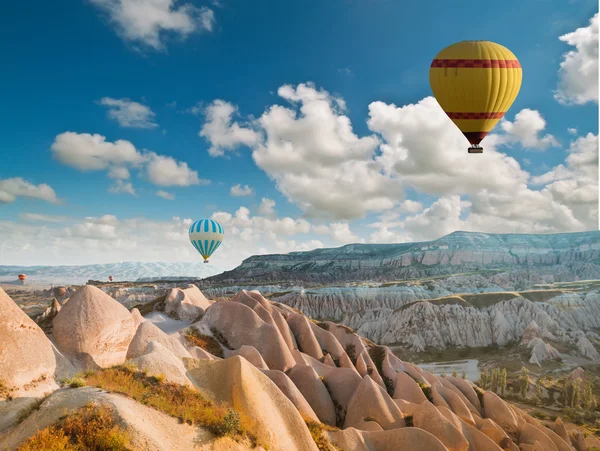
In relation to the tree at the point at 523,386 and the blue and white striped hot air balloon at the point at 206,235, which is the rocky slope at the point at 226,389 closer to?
the tree at the point at 523,386

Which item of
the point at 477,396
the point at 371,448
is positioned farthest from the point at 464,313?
the point at 371,448

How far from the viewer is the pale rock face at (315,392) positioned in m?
31.1

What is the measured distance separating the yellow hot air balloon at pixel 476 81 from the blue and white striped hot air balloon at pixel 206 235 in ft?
185

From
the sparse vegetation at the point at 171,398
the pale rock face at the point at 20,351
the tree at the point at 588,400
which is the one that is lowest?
the tree at the point at 588,400

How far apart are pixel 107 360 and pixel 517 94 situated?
43.5 meters

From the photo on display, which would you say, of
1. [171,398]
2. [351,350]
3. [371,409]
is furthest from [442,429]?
[351,350]

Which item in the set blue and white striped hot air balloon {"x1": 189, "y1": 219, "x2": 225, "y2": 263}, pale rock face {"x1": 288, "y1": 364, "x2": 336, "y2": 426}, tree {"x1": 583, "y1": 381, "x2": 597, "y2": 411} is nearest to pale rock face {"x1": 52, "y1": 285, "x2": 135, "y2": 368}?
pale rock face {"x1": 288, "y1": 364, "x2": 336, "y2": 426}

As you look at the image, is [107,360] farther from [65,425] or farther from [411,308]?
[411,308]

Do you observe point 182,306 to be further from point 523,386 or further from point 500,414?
point 523,386

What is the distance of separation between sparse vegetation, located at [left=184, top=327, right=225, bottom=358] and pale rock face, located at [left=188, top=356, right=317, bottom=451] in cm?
1494

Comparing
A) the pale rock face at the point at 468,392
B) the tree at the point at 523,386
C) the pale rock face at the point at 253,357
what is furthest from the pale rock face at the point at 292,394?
the tree at the point at 523,386

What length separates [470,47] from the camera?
42.8 metres

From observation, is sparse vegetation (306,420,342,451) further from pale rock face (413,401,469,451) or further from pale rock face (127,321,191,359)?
pale rock face (413,401,469,451)

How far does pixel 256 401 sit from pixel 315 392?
14.6m
